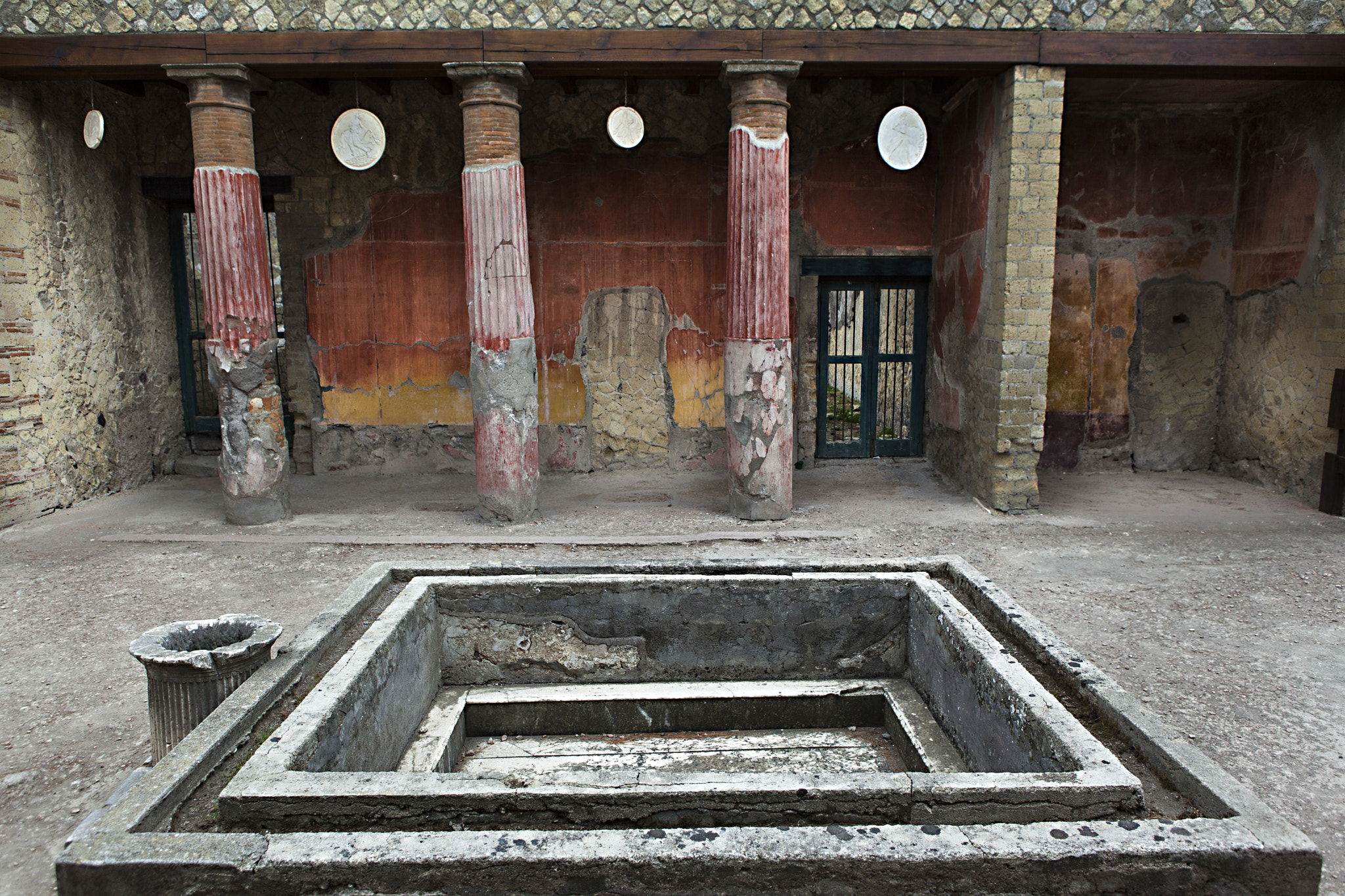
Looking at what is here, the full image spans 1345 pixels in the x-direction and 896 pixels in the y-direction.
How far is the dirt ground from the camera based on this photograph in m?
3.59

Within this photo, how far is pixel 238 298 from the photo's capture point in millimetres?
6719

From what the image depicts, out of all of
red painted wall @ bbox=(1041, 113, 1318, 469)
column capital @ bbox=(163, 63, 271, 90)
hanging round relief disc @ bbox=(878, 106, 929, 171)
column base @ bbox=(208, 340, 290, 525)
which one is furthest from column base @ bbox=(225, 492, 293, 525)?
red painted wall @ bbox=(1041, 113, 1318, 469)

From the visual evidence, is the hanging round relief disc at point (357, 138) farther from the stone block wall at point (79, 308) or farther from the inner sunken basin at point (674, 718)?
the inner sunken basin at point (674, 718)

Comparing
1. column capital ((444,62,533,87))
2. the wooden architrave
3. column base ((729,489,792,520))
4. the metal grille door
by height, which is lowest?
column base ((729,489,792,520))

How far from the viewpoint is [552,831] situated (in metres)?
2.04

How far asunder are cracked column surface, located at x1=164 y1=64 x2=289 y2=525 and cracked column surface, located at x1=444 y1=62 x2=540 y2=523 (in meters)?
1.59

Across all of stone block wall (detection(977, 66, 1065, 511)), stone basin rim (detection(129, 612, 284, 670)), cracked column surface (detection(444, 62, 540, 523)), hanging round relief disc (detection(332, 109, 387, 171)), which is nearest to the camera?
stone basin rim (detection(129, 612, 284, 670))

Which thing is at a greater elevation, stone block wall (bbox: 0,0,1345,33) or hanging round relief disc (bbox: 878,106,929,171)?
stone block wall (bbox: 0,0,1345,33)

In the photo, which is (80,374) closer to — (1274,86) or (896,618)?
(896,618)

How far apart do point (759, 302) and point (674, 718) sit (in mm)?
3783

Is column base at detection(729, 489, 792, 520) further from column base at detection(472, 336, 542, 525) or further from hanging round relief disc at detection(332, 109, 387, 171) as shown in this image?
hanging round relief disc at detection(332, 109, 387, 171)

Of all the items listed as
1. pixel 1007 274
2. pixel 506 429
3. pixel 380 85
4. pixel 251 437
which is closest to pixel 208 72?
pixel 380 85

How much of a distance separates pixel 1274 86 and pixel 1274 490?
11.1ft

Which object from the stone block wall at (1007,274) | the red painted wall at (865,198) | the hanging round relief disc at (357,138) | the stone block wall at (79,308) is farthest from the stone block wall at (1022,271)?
the stone block wall at (79,308)
